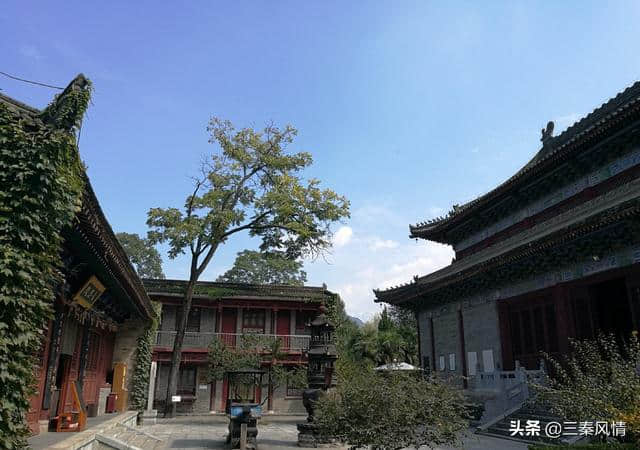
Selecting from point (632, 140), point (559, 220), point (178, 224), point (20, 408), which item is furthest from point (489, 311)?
point (20, 408)

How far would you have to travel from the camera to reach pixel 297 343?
25.6 metres

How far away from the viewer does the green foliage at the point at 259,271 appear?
170 feet

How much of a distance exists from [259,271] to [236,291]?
27138mm

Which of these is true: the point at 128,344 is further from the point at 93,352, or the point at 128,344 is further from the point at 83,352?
the point at 83,352

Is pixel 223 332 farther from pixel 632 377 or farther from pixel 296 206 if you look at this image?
pixel 632 377

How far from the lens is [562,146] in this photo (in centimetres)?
1382

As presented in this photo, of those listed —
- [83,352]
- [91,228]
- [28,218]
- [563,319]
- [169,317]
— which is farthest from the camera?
[169,317]

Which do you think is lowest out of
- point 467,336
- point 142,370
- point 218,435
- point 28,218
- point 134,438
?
point 218,435

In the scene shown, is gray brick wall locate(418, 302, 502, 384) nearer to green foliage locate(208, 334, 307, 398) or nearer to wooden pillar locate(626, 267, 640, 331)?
wooden pillar locate(626, 267, 640, 331)

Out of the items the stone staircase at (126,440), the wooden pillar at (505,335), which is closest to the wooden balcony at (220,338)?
the wooden pillar at (505,335)

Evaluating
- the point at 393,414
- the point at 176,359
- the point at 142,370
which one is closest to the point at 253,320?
the point at 176,359

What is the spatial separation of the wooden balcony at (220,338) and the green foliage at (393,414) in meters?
17.2

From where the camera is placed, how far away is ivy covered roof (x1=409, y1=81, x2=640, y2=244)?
1209 cm

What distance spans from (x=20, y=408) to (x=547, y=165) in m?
14.3
